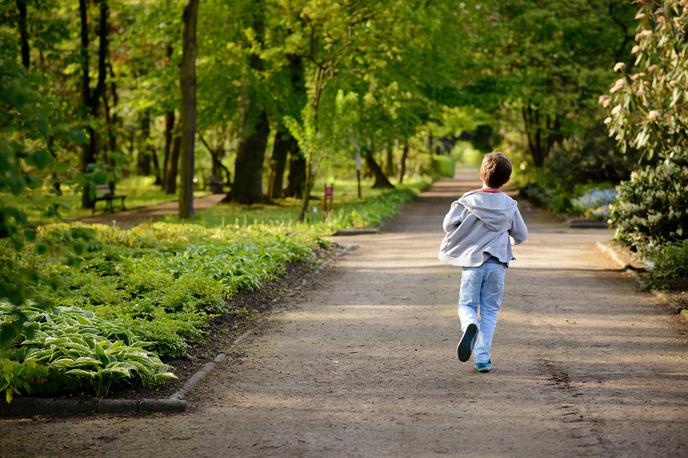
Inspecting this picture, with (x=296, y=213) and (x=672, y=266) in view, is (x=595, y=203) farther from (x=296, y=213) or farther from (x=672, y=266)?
(x=672, y=266)

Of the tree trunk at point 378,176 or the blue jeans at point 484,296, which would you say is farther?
the tree trunk at point 378,176

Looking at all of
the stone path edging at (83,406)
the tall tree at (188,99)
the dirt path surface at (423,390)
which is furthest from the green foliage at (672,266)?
the tall tree at (188,99)

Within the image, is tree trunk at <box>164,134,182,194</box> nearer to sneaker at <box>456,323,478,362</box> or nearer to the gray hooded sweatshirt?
the gray hooded sweatshirt

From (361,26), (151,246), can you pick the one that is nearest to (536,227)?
(361,26)

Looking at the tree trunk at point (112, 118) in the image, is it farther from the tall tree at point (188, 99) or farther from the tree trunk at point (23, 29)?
the tree trunk at point (23, 29)

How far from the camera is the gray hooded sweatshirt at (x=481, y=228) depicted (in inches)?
318

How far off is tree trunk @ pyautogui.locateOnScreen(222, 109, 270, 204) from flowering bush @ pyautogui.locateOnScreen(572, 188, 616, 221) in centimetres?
1029

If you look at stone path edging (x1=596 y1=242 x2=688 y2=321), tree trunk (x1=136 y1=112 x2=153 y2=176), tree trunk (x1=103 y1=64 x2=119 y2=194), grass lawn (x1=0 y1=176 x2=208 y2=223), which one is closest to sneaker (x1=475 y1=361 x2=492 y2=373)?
grass lawn (x1=0 y1=176 x2=208 y2=223)

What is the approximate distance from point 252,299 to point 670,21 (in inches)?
242

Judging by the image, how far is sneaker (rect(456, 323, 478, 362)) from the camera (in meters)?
7.79

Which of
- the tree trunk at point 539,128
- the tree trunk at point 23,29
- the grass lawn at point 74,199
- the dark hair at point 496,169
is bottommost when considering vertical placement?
the grass lawn at point 74,199

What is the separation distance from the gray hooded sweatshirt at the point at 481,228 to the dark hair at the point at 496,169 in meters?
0.13

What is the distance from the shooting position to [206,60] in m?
30.2

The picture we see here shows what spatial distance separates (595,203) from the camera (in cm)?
2541
